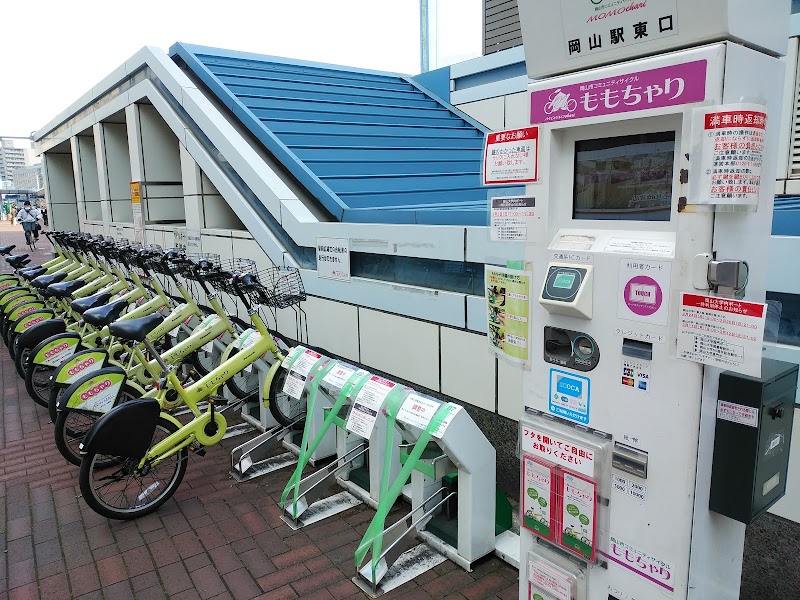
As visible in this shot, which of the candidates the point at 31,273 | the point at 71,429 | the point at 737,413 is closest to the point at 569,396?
the point at 737,413

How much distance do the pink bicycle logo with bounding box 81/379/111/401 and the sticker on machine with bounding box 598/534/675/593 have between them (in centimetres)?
330

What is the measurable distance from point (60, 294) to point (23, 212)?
1668 cm

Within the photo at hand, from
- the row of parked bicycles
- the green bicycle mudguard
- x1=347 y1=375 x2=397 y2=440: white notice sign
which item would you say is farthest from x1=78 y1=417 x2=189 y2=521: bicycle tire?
the green bicycle mudguard

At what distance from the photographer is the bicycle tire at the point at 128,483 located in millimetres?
3535

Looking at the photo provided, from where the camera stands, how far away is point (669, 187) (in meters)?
1.82

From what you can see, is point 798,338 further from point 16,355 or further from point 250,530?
point 16,355

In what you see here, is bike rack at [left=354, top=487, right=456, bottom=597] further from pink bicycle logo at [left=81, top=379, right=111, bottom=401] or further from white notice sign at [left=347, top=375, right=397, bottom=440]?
pink bicycle logo at [left=81, top=379, right=111, bottom=401]

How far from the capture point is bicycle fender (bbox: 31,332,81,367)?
5172mm

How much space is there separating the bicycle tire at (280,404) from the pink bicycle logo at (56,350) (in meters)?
2.19

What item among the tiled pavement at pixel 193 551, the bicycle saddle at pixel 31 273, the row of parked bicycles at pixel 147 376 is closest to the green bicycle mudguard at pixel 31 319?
the row of parked bicycles at pixel 147 376

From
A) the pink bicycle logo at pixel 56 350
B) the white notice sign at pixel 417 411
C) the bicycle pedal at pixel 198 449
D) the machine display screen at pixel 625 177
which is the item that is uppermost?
the machine display screen at pixel 625 177

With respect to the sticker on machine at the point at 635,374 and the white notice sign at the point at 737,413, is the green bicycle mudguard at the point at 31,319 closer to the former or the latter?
the sticker on machine at the point at 635,374

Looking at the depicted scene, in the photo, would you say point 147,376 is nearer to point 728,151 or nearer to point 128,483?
point 128,483

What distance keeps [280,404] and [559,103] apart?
330cm
